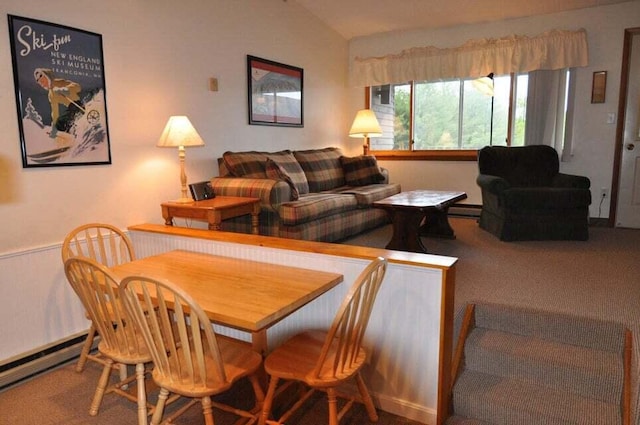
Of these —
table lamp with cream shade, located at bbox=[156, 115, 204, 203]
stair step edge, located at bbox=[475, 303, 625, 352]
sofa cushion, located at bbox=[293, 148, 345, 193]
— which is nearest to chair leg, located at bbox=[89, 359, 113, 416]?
table lamp with cream shade, located at bbox=[156, 115, 204, 203]

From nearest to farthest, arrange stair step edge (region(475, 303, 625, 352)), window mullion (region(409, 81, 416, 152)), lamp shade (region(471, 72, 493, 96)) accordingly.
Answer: stair step edge (region(475, 303, 625, 352)) → lamp shade (region(471, 72, 493, 96)) → window mullion (region(409, 81, 416, 152))

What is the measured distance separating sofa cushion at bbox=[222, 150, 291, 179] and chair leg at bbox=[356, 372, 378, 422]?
7.34 ft

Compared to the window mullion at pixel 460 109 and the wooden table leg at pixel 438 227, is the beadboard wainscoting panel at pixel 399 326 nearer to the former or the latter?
the wooden table leg at pixel 438 227

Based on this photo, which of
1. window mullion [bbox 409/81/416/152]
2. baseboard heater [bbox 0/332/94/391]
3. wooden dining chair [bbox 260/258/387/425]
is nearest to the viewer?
wooden dining chair [bbox 260/258/387/425]

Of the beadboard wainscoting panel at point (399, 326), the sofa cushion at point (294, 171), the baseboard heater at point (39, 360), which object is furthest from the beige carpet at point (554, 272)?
the baseboard heater at point (39, 360)

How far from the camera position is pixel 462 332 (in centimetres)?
237

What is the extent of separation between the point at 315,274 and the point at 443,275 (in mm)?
573

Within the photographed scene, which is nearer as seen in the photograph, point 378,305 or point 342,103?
point 378,305

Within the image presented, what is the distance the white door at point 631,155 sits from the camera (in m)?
4.54

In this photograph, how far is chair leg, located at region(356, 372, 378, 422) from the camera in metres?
1.92

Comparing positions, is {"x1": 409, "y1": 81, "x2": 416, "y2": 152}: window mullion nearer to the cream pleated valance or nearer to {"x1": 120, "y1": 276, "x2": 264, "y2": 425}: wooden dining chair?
the cream pleated valance

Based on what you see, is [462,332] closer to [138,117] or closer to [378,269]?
[378,269]

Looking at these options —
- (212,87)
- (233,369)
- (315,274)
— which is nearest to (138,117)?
(212,87)

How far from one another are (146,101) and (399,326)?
2.41 metres
